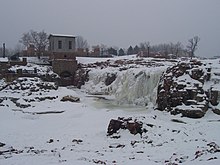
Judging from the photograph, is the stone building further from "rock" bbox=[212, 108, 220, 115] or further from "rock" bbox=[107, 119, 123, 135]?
"rock" bbox=[107, 119, 123, 135]

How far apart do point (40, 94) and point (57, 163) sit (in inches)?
653

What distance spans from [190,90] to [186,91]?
27cm

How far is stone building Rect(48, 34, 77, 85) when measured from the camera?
39.2 metres

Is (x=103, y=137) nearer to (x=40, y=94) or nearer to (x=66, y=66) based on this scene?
(x=40, y=94)

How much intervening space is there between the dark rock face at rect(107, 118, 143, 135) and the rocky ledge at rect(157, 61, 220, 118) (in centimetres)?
584

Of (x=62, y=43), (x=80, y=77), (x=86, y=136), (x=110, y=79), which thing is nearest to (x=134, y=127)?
(x=86, y=136)

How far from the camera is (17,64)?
35.2m

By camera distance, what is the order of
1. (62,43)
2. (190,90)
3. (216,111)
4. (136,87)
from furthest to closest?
(62,43) → (136,87) → (190,90) → (216,111)

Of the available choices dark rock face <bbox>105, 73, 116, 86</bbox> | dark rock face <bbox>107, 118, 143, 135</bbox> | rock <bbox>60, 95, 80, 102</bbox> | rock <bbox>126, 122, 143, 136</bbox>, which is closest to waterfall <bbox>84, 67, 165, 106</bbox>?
dark rock face <bbox>105, 73, 116, 86</bbox>

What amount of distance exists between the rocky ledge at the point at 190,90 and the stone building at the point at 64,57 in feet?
66.6

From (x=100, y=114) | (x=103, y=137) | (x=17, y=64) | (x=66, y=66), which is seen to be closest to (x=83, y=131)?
(x=103, y=137)

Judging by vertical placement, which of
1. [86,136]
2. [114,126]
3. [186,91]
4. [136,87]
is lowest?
[86,136]

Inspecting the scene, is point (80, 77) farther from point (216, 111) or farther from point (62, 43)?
point (216, 111)

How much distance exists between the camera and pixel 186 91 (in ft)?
62.0
